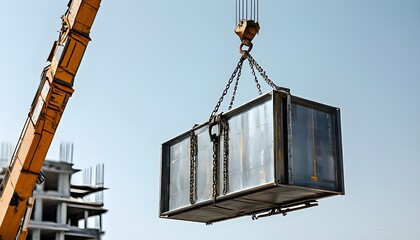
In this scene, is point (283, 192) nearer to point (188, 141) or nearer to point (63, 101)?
point (188, 141)

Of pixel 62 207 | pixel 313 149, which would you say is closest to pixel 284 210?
pixel 313 149

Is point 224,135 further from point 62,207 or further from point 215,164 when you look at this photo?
point 62,207

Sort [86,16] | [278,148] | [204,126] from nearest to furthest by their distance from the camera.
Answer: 1. [278,148]
2. [204,126]
3. [86,16]

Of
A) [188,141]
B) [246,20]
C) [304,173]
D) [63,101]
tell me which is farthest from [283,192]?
[63,101]

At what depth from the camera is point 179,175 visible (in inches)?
485

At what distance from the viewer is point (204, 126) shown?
1155 centimetres

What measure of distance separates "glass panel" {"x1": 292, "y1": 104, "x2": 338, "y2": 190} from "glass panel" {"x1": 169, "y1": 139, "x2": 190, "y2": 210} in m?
2.63

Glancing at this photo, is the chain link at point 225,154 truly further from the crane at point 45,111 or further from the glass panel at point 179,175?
the crane at point 45,111

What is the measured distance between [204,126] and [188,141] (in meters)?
0.65

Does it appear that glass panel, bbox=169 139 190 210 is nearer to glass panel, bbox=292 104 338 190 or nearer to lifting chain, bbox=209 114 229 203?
lifting chain, bbox=209 114 229 203

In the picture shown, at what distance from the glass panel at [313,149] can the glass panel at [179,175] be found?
2629 millimetres

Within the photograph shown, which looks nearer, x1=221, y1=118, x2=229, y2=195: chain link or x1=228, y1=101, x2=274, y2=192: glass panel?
x1=228, y1=101, x2=274, y2=192: glass panel

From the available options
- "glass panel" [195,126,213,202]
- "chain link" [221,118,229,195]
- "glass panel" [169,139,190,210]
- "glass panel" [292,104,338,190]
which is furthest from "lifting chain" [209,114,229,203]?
"glass panel" [292,104,338,190]

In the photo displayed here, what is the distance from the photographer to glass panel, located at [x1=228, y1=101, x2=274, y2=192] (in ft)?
32.4
